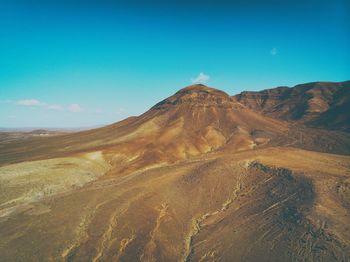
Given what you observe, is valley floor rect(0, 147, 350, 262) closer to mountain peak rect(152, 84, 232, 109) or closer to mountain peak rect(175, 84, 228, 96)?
mountain peak rect(152, 84, 232, 109)

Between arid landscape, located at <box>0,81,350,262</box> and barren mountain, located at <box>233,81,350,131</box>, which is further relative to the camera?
barren mountain, located at <box>233,81,350,131</box>

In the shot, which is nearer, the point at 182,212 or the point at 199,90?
the point at 182,212

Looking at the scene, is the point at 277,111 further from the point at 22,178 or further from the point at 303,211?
the point at 22,178

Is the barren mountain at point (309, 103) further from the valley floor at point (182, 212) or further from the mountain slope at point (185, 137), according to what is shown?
the valley floor at point (182, 212)

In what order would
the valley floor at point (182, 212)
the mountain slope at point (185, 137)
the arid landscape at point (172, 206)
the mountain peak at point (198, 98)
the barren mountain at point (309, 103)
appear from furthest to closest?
1. the barren mountain at point (309, 103)
2. the mountain peak at point (198, 98)
3. the mountain slope at point (185, 137)
4. the arid landscape at point (172, 206)
5. the valley floor at point (182, 212)

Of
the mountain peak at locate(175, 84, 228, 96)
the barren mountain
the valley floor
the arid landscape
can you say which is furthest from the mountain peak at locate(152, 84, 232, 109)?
the valley floor

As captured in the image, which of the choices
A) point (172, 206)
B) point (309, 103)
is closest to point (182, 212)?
point (172, 206)

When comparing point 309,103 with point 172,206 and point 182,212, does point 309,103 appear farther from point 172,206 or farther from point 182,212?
point 182,212

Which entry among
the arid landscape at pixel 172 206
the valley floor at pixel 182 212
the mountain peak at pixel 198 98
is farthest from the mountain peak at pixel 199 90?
the valley floor at pixel 182 212

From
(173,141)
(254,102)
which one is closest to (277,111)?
(254,102)

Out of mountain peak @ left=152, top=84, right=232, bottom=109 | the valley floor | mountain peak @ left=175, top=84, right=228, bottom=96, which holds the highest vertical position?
mountain peak @ left=175, top=84, right=228, bottom=96
